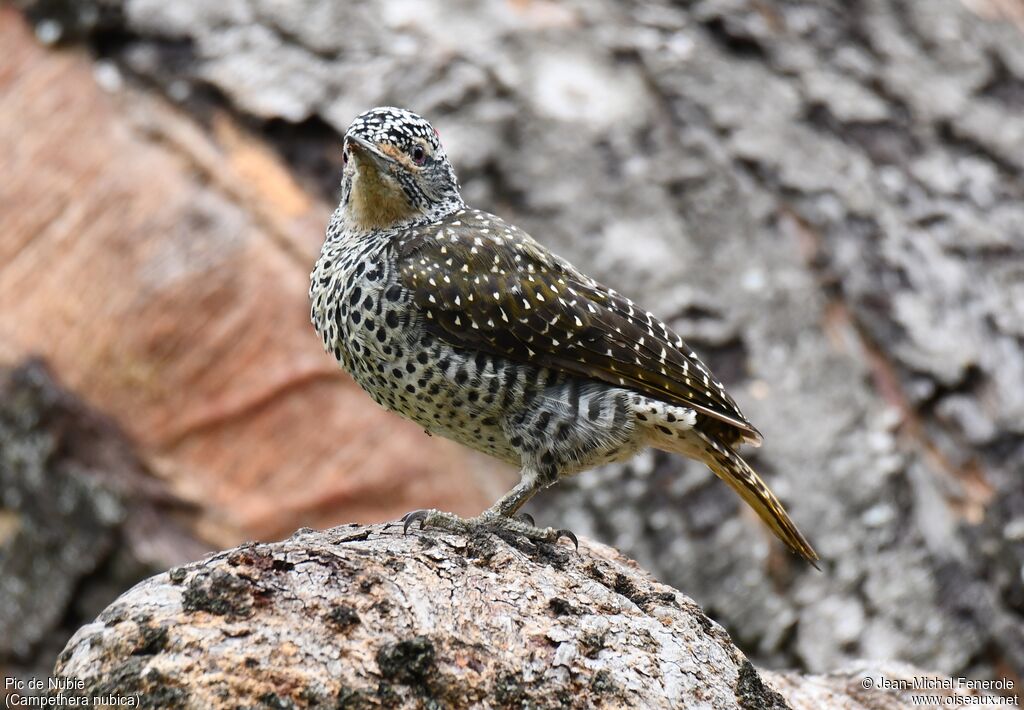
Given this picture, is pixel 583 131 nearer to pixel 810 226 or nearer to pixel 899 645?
pixel 810 226

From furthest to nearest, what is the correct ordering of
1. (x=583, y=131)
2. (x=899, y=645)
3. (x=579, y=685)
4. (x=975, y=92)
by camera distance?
(x=975, y=92), (x=583, y=131), (x=899, y=645), (x=579, y=685)

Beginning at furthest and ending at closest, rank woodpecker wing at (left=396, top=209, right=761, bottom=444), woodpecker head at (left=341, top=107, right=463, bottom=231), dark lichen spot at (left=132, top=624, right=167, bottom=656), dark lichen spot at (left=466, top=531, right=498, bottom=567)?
woodpecker head at (left=341, top=107, right=463, bottom=231) → woodpecker wing at (left=396, top=209, right=761, bottom=444) → dark lichen spot at (left=466, top=531, right=498, bottom=567) → dark lichen spot at (left=132, top=624, right=167, bottom=656)

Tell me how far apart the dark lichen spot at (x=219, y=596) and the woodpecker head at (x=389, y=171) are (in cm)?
226

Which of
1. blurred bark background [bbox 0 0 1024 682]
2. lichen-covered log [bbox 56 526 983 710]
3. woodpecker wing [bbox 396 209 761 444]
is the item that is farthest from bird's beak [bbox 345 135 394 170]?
blurred bark background [bbox 0 0 1024 682]

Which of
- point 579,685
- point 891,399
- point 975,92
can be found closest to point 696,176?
point 891,399

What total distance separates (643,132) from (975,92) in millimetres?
2773

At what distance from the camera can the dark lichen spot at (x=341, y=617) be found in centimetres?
386

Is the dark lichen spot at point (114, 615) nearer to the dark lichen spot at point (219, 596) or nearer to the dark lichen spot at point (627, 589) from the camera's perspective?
the dark lichen spot at point (219, 596)

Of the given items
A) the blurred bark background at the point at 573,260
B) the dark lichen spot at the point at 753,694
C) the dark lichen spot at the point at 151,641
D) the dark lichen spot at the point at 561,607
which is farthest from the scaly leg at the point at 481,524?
the blurred bark background at the point at 573,260

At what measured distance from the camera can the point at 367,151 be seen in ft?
18.1

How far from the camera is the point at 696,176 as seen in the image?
8500 mm

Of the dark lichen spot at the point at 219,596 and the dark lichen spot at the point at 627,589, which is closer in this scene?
the dark lichen spot at the point at 219,596

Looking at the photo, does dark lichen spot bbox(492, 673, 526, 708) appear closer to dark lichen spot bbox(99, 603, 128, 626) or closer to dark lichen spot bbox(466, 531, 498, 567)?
dark lichen spot bbox(466, 531, 498, 567)

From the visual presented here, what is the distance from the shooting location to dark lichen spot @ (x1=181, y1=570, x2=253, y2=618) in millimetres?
3811
